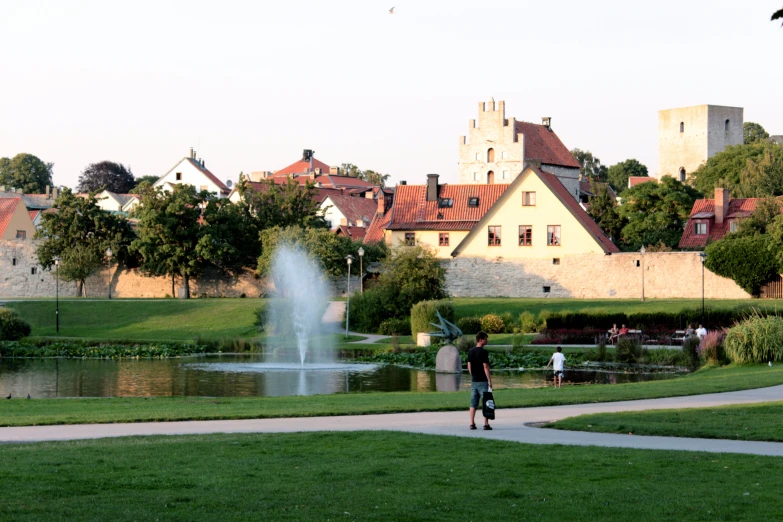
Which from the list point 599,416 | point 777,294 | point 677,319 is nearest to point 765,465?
point 599,416

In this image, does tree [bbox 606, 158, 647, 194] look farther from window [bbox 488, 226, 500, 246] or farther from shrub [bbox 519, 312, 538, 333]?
shrub [bbox 519, 312, 538, 333]

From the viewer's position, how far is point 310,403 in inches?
795

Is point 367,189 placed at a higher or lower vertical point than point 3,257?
higher

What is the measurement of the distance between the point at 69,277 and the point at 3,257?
8414 millimetres

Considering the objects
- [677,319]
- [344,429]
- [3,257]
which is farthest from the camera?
[3,257]

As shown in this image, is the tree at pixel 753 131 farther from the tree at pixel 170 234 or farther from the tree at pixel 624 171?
the tree at pixel 170 234

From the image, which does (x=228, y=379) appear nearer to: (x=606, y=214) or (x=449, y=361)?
(x=449, y=361)

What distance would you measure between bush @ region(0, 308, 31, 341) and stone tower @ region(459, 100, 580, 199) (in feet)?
182

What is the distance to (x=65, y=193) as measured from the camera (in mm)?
67875

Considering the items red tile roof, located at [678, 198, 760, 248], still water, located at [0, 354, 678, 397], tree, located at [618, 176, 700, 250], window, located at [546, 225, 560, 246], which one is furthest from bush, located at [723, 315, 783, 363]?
tree, located at [618, 176, 700, 250]

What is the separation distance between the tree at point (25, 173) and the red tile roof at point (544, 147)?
242 feet

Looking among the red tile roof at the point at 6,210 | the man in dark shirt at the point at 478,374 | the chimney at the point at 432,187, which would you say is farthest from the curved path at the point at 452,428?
the red tile roof at the point at 6,210

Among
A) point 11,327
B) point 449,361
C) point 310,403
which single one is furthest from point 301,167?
point 310,403

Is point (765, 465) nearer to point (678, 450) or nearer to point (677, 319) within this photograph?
point (678, 450)
